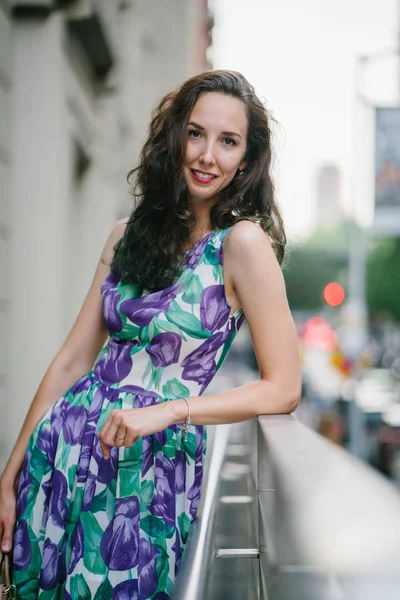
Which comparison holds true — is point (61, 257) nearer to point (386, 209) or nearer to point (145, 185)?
point (145, 185)

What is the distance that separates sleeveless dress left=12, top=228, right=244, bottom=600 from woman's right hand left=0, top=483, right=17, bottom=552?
0.02 m

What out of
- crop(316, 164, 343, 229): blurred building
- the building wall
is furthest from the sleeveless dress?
crop(316, 164, 343, 229): blurred building

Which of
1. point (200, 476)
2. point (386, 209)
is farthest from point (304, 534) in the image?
point (386, 209)

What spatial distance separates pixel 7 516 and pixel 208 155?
99cm

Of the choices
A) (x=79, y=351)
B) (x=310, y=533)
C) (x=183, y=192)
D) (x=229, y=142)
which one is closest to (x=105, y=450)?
(x=79, y=351)

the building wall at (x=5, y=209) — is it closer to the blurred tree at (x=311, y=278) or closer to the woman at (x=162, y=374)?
the woman at (x=162, y=374)

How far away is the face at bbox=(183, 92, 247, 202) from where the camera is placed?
2.17 m

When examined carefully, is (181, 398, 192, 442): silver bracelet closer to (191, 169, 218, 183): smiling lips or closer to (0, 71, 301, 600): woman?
(0, 71, 301, 600): woman

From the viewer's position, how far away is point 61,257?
636 centimetres

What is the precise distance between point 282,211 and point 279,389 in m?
0.56

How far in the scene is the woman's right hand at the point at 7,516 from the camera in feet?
6.79

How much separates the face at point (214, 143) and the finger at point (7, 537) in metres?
0.91

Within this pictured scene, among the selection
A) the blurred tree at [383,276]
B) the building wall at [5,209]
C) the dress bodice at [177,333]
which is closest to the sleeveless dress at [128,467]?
the dress bodice at [177,333]

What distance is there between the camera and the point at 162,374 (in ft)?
6.62
